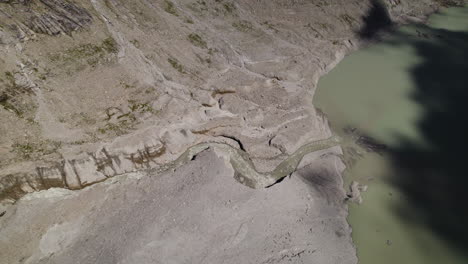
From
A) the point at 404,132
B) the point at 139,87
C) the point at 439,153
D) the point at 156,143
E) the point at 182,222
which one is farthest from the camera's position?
the point at 404,132

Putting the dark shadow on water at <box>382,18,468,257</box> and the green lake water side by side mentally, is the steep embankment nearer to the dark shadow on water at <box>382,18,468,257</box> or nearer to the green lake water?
the green lake water

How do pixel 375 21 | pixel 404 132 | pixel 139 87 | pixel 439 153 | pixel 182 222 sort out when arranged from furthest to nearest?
pixel 375 21 < pixel 404 132 < pixel 439 153 < pixel 139 87 < pixel 182 222

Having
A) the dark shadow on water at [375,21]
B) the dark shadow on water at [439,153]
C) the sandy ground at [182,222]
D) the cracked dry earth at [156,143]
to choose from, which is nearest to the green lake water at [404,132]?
the dark shadow on water at [439,153]

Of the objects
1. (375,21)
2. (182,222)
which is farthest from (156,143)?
(375,21)

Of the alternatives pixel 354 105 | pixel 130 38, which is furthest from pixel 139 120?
pixel 354 105

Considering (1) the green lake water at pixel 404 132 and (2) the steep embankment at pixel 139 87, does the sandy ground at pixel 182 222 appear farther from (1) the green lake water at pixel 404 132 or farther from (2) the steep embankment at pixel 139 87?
(1) the green lake water at pixel 404 132

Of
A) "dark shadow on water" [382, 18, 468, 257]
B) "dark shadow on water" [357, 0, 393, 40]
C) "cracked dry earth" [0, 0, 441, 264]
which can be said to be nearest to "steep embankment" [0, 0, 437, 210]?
"cracked dry earth" [0, 0, 441, 264]

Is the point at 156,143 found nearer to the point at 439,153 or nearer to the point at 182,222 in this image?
the point at 182,222
